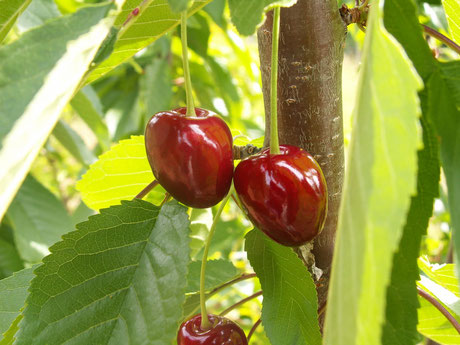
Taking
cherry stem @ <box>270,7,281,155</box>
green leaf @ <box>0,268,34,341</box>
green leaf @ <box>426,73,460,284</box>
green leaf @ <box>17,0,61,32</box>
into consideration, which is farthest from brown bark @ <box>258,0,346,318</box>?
green leaf @ <box>17,0,61,32</box>

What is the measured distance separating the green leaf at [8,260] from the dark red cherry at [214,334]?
42.4 inches

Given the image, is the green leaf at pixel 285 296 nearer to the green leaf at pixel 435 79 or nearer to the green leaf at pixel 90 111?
the green leaf at pixel 435 79

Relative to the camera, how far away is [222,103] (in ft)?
7.72

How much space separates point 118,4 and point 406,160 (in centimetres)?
28

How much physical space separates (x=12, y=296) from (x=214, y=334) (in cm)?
31

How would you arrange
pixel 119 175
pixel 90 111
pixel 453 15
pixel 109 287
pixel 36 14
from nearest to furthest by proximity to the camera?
pixel 109 287 < pixel 453 15 < pixel 119 175 < pixel 36 14 < pixel 90 111

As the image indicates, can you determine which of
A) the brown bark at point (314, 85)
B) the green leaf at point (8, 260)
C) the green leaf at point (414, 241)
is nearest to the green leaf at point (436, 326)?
the brown bark at point (314, 85)

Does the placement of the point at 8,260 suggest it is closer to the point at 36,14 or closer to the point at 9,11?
the point at 36,14

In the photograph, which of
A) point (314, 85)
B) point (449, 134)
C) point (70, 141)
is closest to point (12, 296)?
point (314, 85)

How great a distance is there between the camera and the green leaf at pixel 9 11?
1.81 ft

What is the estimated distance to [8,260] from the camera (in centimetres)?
168

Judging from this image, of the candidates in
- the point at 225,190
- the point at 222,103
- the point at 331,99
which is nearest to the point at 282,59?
the point at 331,99

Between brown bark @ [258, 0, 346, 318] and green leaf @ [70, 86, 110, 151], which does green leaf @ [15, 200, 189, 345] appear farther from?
green leaf @ [70, 86, 110, 151]

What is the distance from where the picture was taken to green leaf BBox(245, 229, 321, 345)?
659 mm
